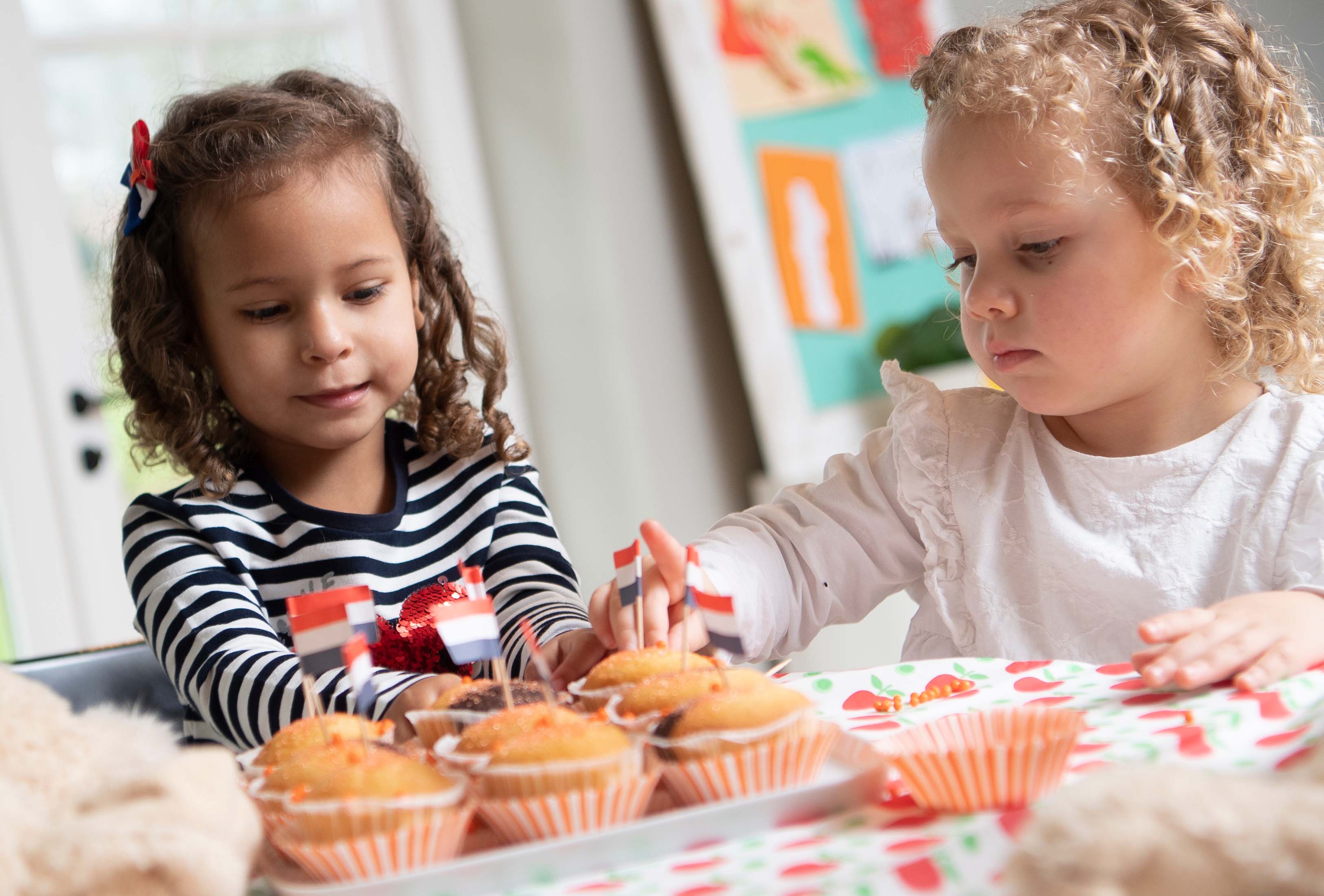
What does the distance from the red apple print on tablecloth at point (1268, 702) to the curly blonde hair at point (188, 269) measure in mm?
936

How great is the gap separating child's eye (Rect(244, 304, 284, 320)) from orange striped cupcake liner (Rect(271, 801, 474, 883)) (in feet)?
2.48

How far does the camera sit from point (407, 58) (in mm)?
2982

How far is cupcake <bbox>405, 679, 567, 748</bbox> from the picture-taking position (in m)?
0.72

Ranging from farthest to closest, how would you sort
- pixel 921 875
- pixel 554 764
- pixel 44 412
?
pixel 44 412, pixel 554 764, pixel 921 875

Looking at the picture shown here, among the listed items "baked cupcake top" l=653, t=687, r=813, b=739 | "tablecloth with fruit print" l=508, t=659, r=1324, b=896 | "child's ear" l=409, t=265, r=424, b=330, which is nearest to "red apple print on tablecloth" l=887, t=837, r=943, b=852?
"tablecloth with fruit print" l=508, t=659, r=1324, b=896

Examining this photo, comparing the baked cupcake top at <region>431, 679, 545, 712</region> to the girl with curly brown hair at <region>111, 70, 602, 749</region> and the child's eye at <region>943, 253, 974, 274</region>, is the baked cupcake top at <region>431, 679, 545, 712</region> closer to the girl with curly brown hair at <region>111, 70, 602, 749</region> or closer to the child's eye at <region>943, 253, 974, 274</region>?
the girl with curly brown hair at <region>111, 70, 602, 749</region>

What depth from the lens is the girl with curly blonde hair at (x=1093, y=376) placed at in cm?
105

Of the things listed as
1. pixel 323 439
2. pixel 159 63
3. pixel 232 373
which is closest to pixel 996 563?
pixel 323 439

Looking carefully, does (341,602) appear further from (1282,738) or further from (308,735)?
(1282,738)

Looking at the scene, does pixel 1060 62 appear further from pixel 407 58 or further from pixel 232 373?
pixel 407 58

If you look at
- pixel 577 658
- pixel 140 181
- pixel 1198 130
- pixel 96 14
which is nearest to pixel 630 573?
pixel 577 658

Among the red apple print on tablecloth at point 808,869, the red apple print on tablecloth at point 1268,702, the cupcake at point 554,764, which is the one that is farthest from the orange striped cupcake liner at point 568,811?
the red apple print on tablecloth at point 1268,702

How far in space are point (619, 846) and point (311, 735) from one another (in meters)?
0.24

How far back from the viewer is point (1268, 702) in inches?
25.6
